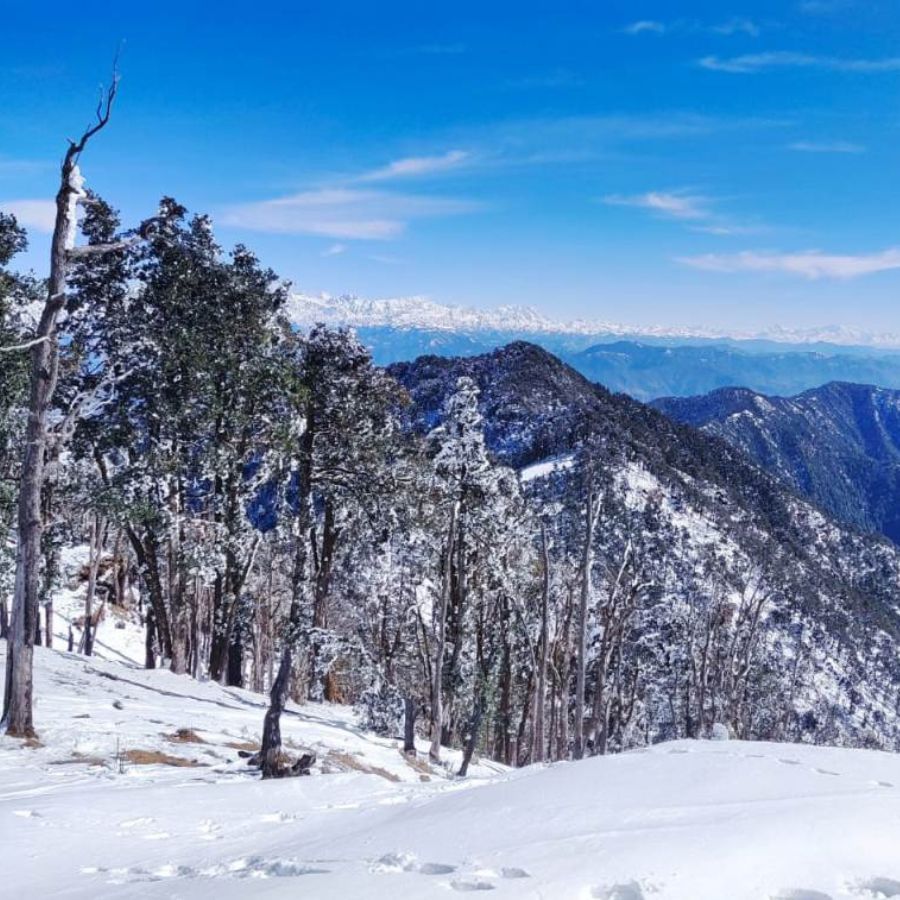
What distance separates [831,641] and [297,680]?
393 ft

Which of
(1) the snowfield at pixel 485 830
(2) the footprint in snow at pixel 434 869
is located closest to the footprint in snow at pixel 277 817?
(1) the snowfield at pixel 485 830

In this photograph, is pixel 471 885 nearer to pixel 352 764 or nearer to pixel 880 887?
pixel 880 887

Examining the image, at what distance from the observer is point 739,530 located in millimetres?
154625

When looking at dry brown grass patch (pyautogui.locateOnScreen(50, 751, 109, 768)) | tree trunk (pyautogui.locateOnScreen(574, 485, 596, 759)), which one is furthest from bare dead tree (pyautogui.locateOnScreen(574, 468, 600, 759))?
dry brown grass patch (pyautogui.locateOnScreen(50, 751, 109, 768))

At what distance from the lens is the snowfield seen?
425 cm

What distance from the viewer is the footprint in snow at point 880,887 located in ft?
13.0

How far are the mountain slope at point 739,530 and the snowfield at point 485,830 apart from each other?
83365 mm

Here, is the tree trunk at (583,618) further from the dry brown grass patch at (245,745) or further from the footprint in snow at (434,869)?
the footprint in snow at (434,869)

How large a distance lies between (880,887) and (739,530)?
16218cm

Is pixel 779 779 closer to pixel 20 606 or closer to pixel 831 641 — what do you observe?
pixel 20 606

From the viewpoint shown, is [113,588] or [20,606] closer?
[20,606]

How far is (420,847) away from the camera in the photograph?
17.1 feet

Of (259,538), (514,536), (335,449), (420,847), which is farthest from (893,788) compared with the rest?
(514,536)

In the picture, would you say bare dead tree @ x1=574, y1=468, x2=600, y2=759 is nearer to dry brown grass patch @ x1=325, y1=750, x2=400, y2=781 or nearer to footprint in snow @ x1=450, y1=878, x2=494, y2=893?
dry brown grass patch @ x1=325, y1=750, x2=400, y2=781
